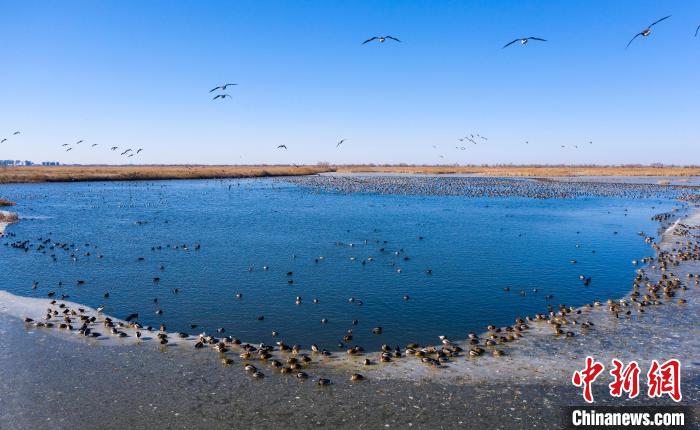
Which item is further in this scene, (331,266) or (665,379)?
(331,266)

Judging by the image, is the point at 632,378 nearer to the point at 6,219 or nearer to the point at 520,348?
the point at 520,348

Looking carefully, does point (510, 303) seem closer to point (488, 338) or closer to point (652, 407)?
point (488, 338)

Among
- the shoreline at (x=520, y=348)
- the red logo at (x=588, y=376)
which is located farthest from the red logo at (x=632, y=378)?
the shoreline at (x=520, y=348)

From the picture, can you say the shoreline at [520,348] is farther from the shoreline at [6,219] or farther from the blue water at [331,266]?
the shoreline at [6,219]

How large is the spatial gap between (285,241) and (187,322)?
17594 millimetres

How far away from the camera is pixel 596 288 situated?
23516 millimetres

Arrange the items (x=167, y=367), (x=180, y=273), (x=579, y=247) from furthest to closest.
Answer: (x=579, y=247) < (x=180, y=273) < (x=167, y=367)

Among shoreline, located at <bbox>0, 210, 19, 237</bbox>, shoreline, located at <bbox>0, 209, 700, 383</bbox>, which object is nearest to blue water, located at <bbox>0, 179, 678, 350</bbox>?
shoreline, located at <bbox>0, 210, 19, 237</bbox>

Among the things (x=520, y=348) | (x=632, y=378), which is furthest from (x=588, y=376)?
(x=520, y=348)

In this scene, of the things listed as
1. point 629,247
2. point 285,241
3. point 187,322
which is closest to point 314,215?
point 285,241

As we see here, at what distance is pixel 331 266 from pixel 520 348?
13767mm

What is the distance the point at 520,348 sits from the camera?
15648 millimetres

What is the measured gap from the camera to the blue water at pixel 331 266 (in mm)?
18844

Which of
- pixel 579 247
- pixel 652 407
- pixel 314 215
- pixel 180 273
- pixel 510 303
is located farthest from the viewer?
pixel 314 215
